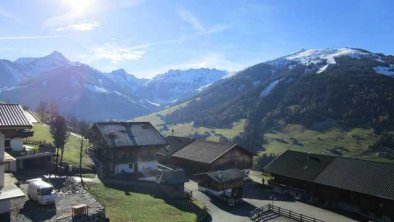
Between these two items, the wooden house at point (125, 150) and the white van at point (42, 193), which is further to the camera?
the wooden house at point (125, 150)

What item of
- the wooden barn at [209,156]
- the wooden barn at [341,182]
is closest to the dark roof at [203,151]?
the wooden barn at [209,156]

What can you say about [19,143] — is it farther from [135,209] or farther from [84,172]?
[135,209]

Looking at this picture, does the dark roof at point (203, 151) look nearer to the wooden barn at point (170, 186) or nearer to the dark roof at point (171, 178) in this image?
the dark roof at point (171, 178)

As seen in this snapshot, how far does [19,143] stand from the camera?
58.3 meters

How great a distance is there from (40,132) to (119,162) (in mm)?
36569

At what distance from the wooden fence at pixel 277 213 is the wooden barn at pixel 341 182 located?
30.6 feet

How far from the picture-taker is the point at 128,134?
7006 cm

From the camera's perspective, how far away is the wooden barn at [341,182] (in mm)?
53125

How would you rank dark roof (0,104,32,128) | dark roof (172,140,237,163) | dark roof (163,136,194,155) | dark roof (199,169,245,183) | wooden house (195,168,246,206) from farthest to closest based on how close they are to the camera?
dark roof (163,136,194,155) → dark roof (172,140,237,163) → dark roof (199,169,245,183) → wooden house (195,168,246,206) → dark roof (0,104,32,128)

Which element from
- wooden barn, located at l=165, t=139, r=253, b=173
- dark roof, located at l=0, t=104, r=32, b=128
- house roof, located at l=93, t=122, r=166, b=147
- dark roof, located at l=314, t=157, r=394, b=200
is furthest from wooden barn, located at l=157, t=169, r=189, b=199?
dark roof, located at l=0, t=104, r=32, b=128

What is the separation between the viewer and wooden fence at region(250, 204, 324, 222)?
1997 inches

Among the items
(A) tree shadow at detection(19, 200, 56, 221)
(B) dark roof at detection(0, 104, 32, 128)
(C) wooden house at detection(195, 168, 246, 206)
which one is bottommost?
(C) wooden house at detection(195, 168, 246, 206)

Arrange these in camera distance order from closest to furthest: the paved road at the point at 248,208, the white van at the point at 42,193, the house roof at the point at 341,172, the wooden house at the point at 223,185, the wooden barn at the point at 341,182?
the white van at the point at 42,193 → the paved road at the point at 248,208 → the wooden barn at the point at 341,182 → the house roof at the point at 341,172 → the wooden house at the point at 223,185

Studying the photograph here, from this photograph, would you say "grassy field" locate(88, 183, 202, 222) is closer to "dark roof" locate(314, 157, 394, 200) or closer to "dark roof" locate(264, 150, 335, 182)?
"dark roof" locate(264, 150, 335, 182)
